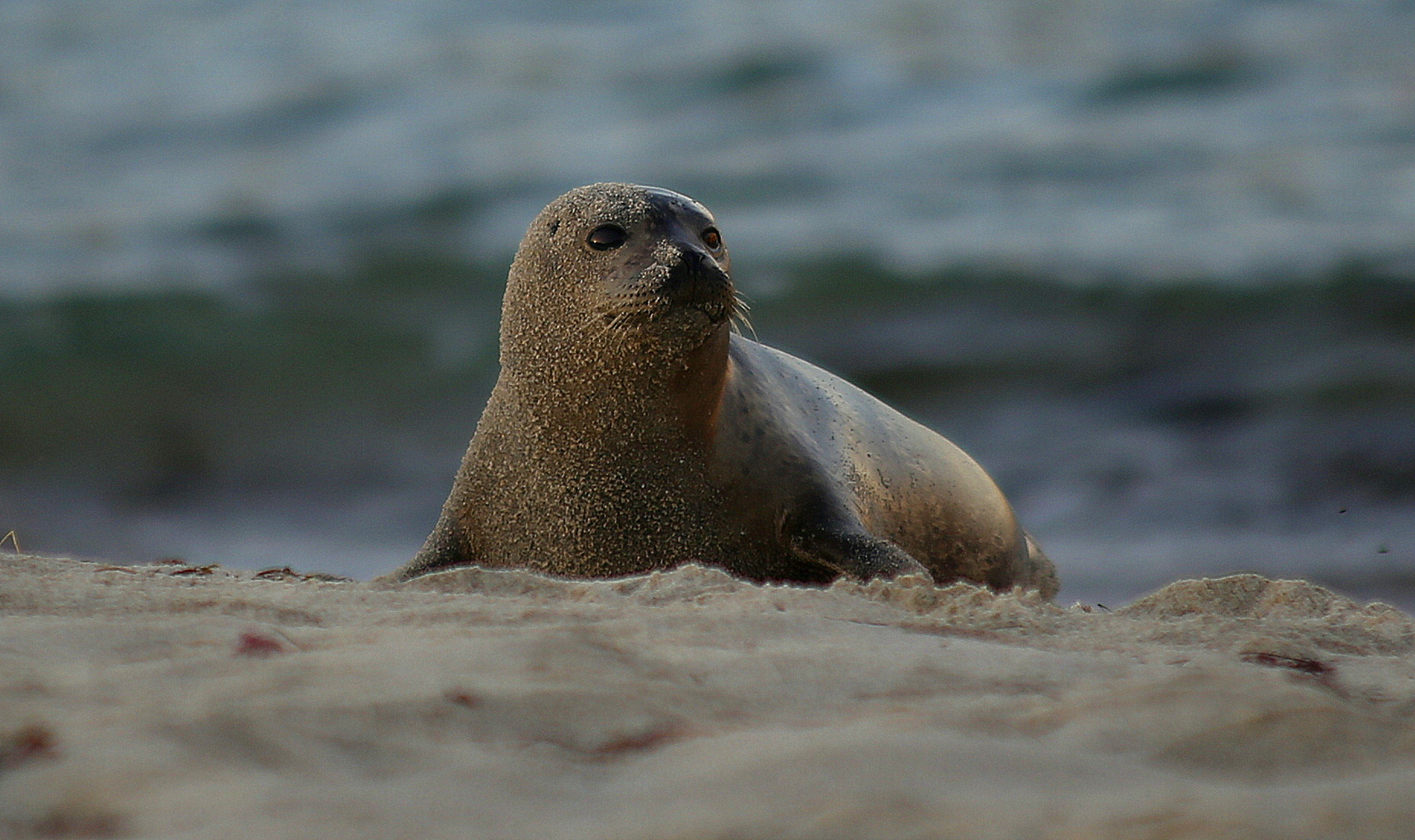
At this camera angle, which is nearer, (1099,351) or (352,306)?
(1099,351)

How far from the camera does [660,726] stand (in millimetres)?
1663

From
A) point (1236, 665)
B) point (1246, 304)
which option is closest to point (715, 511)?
point (1236, 665)

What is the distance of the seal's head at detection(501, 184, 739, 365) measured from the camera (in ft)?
12.8

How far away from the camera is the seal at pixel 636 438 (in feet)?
13.2

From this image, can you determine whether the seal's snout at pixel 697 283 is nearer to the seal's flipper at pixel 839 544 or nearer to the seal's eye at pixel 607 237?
the seal's eye at pixel 607 237

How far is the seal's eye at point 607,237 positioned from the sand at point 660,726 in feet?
6.05

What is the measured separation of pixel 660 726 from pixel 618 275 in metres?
2.48

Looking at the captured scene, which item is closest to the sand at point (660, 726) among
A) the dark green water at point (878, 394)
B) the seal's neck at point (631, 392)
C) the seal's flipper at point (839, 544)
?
the seal's flipper at point (839, 544)

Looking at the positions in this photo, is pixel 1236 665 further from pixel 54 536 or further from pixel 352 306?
pixel 352 306

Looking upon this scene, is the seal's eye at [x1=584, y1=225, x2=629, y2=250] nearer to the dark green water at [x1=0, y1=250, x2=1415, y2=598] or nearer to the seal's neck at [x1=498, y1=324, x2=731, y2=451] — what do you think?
the seal's neck at [x1=498, y1=324, x2=731, y2=451]

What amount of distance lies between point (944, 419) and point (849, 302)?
5.81ft

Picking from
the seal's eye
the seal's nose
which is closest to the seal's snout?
the seal's nose

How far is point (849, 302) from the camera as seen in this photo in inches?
455

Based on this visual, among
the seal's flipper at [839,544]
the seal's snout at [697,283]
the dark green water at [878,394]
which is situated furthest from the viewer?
the dark green water at [878,394]
